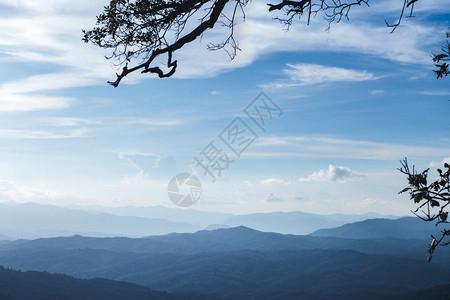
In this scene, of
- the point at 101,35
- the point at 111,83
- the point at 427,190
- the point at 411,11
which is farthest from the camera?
the point at 101,35

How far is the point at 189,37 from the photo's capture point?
10453mm

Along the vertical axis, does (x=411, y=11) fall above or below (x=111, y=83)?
above

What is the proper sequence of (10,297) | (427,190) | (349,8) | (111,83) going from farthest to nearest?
(10,297) < (349,8) < (111,83) < (427,190)

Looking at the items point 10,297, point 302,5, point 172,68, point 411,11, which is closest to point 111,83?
point 172,68

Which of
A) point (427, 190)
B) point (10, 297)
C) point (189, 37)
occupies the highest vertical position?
point (189, 37)

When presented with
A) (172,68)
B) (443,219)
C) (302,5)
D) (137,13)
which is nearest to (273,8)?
(302,5)

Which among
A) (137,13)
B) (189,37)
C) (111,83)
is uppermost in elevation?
(137,13)

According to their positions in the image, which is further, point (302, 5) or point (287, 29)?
point (287, 29)

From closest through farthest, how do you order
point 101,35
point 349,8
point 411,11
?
point 411,11, point 349,8, point 101,35

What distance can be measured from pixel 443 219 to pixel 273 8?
263 inches

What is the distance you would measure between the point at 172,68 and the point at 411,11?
633cm

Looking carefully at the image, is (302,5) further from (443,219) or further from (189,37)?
(443,219)

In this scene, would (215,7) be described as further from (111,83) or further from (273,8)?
(111,83)

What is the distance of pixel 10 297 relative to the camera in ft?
650
